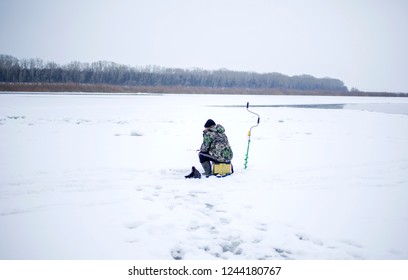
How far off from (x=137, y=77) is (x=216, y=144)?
114076mm

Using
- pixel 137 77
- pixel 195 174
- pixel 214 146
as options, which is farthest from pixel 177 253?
pixel 137 77

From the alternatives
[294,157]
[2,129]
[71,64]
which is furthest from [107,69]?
[294,157]

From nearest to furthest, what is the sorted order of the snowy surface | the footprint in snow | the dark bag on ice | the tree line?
the footprint in snow
the snowy surface
the dark bag on ice
the tree line

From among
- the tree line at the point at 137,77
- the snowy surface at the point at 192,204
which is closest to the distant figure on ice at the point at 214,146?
the snowy surface at the point at 192,204

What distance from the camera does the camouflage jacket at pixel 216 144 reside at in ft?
23.8

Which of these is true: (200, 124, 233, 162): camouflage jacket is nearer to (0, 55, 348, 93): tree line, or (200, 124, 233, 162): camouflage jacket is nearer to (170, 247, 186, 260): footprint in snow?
(170, 247, 186, 260): footprint in snow

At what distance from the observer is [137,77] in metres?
115

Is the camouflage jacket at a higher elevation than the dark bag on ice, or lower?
higher

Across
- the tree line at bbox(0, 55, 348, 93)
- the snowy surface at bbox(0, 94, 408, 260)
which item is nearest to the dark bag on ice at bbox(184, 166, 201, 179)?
the snowy surface at bbox(0, 94, 408, 260)

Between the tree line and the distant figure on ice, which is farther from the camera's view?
the tree line

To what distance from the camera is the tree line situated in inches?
3509

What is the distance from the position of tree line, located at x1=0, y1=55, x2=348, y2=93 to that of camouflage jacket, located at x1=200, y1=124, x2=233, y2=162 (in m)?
91.3

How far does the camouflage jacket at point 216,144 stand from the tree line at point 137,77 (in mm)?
91279

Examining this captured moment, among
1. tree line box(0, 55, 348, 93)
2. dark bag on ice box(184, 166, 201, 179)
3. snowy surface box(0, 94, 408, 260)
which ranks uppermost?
tree line box(0, 55, 348, 93)
